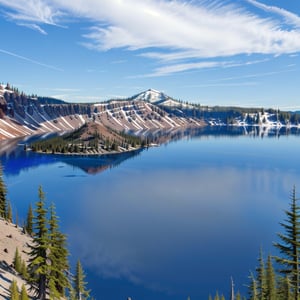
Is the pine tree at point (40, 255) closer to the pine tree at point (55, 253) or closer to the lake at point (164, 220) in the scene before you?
the pine tree at point (55, 253)

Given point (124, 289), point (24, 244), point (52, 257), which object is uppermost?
→ point (52, 257)

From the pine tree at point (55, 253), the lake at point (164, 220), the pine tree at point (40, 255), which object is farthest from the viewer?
the lake at point (164, 220)

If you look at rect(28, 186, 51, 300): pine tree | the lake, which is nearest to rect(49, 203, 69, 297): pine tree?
rect(28, 186, 51, 300): pine tree

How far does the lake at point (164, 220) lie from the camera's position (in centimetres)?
5894

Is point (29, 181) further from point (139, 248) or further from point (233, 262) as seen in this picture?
point (233, 262)

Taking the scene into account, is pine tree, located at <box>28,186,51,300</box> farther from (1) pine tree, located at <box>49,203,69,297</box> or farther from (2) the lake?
(2) the lake

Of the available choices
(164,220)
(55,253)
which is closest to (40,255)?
(55,253)

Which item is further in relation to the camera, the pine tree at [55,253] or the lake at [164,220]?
the lake at [164,220]

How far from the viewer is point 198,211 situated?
96000 mm

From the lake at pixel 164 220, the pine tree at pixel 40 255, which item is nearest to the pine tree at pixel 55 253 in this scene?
the pine tree at pixel 40 255

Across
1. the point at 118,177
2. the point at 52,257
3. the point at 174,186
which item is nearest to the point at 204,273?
the point at 52,257

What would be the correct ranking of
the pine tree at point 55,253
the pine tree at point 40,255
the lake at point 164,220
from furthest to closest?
the lake at point 164,220 → the pine tree at point 55,253 → the pine tree at point 40,255

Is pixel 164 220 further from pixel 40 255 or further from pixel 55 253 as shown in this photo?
pixel 40 255

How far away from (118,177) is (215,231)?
3121 inches
